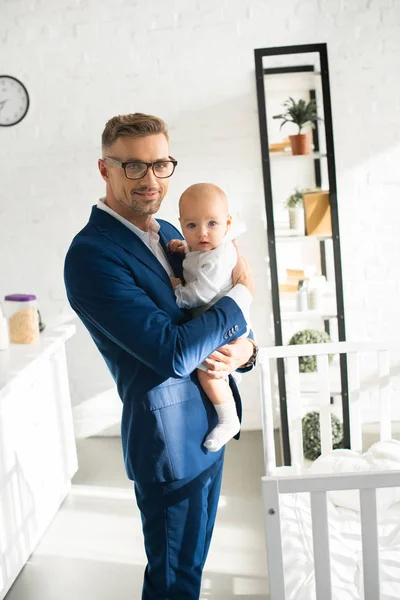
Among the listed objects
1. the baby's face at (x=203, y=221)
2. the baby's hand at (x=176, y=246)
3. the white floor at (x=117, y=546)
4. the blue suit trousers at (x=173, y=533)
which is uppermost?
the baby's face at (x=203, y=221)

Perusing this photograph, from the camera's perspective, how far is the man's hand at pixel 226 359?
1745 mm

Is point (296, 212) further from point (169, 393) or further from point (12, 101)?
point (169, 393)

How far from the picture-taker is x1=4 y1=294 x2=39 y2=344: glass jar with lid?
3119mm

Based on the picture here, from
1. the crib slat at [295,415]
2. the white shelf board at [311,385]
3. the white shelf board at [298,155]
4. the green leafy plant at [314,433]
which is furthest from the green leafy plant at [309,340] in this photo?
the crib slat at [295,415]

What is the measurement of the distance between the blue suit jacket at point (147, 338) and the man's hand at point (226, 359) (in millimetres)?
66

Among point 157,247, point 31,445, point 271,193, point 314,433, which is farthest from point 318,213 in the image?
point 157,247

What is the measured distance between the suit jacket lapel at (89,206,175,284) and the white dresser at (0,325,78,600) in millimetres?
1036

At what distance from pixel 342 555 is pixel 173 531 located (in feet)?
1.62

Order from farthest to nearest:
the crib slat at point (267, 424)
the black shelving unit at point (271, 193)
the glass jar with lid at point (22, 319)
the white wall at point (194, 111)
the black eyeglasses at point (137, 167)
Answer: the white wall at point (194, 111) → the black shelving unit at point (271, 193) → the glass jar with lid at point (22, 319) → the crib slat at point (267, 424) → the black eyeglasses at point (137, 167)

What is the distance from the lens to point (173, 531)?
5.73ft

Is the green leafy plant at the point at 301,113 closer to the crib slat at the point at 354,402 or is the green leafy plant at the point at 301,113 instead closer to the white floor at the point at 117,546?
the crib slat at the point at 354,402

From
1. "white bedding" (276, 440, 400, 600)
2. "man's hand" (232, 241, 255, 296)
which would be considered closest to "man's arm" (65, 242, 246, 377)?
"man's hand" (232, 241, 255, 296)

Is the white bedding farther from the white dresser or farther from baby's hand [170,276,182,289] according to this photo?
the white dresser

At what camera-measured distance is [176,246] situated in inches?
77.3
